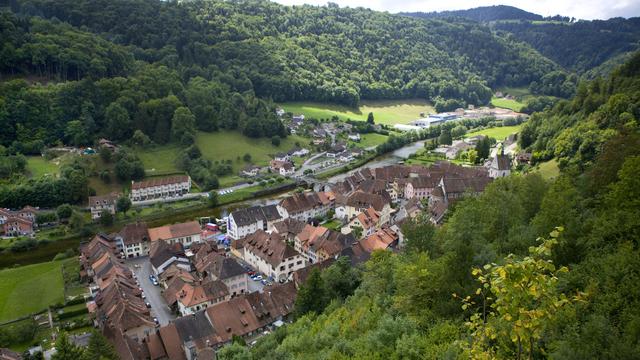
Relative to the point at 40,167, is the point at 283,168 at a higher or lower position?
lower

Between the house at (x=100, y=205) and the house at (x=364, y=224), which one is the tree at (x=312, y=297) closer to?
the house at (x=364, y=224)

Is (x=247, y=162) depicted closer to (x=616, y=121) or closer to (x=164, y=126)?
(x=164, y=126)

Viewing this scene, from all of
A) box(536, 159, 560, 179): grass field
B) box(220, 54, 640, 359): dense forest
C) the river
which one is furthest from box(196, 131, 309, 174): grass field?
box(220, 54, 640, 359): dense forest

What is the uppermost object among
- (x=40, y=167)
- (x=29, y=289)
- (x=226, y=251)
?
(x=40, y=167)

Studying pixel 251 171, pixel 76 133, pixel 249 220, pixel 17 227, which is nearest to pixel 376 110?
pixel 251 171

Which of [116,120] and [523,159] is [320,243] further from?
[116,120]

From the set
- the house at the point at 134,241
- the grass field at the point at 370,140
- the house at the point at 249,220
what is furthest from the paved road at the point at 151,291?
the grass field at the point at 370,140
